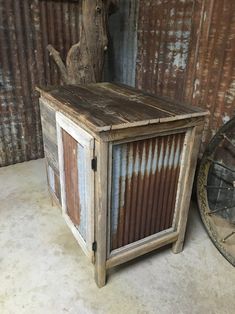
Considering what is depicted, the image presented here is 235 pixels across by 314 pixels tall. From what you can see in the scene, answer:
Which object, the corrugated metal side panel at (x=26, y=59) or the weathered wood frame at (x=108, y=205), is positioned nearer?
the weathered wood frame at (x=108, y=205)

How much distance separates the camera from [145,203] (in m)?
1.44

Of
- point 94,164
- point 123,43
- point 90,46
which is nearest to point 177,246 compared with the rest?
point 94,164

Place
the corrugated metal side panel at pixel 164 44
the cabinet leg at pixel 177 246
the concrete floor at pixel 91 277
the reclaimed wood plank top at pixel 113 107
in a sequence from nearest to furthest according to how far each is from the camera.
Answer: the reclaimed wood plank top at pixel 113 107, the concrete floor at pixel 91 277, the cabinet leg at pixel 177 246, the corrugated metal side panel at pixel 164 44

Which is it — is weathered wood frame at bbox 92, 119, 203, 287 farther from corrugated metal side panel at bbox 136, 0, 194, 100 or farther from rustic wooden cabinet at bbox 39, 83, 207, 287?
corrugated metal side panel at bbox 136, 0, 194, 100

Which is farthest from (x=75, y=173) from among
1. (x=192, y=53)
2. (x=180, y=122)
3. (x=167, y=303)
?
(x=192, y=53)

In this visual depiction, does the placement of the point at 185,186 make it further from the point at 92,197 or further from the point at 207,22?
the point at 207,22

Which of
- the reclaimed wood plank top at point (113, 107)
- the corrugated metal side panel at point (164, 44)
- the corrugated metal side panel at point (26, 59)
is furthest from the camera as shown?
the corrugated metal side panel at point (26, 59)

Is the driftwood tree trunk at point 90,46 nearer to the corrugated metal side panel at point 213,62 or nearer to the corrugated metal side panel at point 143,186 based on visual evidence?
the corrugated metal side panel at point 213,62

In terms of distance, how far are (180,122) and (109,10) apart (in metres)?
1.56

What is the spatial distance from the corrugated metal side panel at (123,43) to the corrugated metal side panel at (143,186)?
142 cm

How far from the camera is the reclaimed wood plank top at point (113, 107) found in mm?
1191

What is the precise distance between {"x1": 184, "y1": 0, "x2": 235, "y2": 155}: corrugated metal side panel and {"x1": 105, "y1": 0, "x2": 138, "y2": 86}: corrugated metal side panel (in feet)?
2.40

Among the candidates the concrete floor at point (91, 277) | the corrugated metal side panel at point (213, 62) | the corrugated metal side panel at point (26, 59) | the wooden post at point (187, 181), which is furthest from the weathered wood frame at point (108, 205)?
the corrugated metal side panel at point (26, 59)

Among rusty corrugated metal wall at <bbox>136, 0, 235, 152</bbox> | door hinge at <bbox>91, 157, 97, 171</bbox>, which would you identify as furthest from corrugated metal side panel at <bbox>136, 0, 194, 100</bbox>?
door hinge at <bbox>91, 157, 97, 171</bbox>
